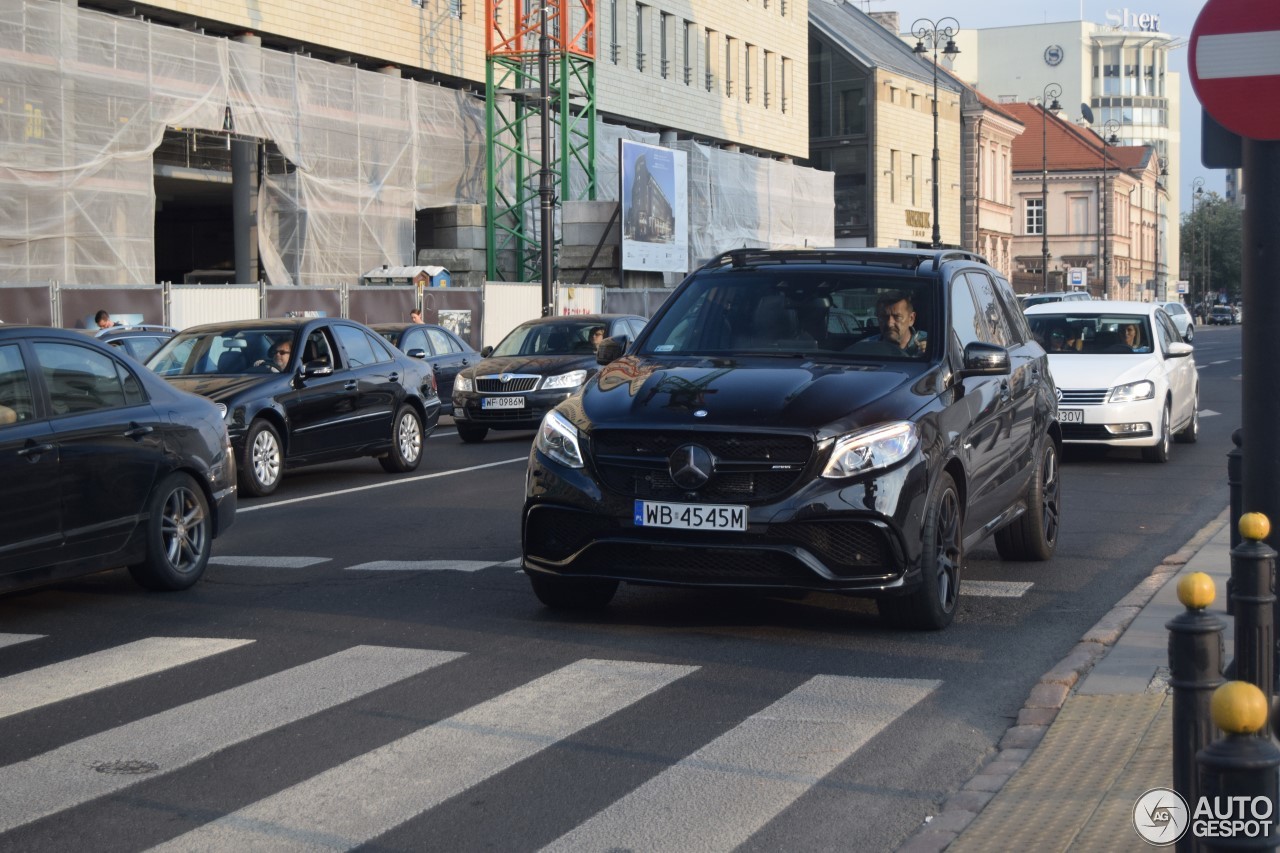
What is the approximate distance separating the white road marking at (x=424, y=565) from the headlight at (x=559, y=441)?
89.2 inches

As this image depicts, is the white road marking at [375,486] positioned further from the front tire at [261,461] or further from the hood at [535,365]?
the hood at [535,365]

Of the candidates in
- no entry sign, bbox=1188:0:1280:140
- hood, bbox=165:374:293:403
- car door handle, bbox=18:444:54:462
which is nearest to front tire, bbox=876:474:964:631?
no entry sign, bbox=1188:0:1280:140

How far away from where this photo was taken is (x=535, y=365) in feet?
69.6

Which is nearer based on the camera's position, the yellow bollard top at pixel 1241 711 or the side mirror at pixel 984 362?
the yellow bollard top at pixel 1241 711

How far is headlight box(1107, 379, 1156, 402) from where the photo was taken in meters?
16.9

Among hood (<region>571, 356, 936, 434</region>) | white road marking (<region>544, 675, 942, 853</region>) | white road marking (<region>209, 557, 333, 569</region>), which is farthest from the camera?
white road marking (<region>209, 557, 333, 569</region>)

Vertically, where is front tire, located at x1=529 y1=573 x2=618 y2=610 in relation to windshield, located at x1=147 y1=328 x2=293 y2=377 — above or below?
below

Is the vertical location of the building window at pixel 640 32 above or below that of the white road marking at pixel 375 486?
above

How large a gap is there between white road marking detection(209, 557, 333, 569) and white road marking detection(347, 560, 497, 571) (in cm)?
35

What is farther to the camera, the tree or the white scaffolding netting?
the tree

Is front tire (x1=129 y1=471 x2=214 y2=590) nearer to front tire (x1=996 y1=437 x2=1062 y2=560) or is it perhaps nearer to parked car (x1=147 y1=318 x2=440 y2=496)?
front tire (x1=996 y1=437 x2=1062 y2=560)

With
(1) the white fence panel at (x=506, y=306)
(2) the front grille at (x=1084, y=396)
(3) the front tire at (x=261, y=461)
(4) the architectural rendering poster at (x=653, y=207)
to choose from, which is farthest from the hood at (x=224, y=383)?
(4) the architectural rendering poster at (x=653, y=207)

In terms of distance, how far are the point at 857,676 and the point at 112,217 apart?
91.1ft

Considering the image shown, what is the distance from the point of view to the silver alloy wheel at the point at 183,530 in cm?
936
